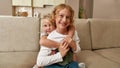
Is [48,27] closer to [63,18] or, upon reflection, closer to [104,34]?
[63,18]

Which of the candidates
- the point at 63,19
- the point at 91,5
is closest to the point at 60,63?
the point at 63,19

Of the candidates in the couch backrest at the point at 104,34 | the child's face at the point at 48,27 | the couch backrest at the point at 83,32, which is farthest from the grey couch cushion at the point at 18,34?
the couch backrest at the point at 104,34

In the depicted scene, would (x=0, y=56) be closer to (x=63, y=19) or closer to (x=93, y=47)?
(x=63, y=19)

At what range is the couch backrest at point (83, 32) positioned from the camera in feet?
6.54

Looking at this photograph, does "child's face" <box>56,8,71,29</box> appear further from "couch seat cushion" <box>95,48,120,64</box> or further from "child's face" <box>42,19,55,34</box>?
"couch seat cushion" <box>95,48,120,64</box>

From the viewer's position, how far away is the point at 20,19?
1.79 metres

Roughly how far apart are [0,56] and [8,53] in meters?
0.10

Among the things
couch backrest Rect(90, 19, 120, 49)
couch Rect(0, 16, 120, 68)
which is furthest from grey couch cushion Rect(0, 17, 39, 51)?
couch backrest Rect(90, 19, 120, 49)

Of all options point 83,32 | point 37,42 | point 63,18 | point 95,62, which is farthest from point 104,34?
point 63,18

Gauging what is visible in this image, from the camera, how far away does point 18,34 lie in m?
1.78

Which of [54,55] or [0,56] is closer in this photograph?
[54,55]

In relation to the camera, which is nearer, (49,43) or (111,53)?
(49,43)

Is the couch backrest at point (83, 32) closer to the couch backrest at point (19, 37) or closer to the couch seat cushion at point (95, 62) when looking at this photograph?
the couch seat cushion at point (95, 62)

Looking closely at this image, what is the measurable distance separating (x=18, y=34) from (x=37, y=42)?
21cm
